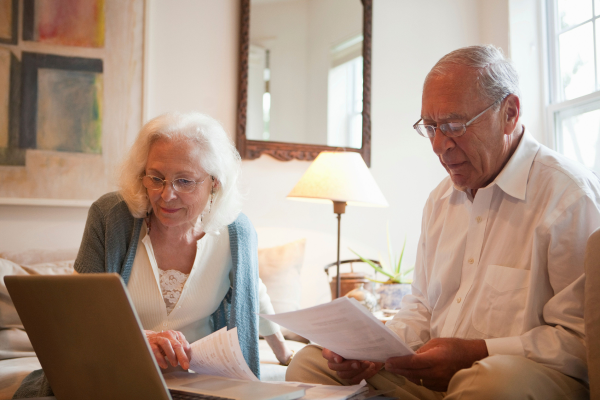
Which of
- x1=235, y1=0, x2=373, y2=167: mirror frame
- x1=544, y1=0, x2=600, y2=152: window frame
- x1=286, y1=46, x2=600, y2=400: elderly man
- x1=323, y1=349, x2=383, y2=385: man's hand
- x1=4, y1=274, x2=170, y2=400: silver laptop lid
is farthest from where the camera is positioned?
x1=544, y1=0, x2=600, y2=152: window frame

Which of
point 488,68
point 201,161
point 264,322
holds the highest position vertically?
point 488,68

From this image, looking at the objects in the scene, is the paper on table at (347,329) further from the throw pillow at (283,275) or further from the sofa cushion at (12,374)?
the throw pillow at (283,275)

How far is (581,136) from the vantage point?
2.78 meters

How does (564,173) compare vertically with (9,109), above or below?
below

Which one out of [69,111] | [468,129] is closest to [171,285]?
[468,129]

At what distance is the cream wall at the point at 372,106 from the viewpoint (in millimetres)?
2686

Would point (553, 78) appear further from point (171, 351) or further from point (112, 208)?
point (171, 351)

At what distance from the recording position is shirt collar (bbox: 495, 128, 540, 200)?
120 cm

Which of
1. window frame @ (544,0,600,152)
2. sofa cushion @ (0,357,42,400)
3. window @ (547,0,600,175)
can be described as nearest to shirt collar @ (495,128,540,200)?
sofa cushion @ (0,357,42,400)

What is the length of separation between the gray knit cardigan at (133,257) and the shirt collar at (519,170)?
2.53 ft

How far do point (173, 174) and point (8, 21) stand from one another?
1604 millimetres

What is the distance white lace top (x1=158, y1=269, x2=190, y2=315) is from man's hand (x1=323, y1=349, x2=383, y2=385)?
0.59 m

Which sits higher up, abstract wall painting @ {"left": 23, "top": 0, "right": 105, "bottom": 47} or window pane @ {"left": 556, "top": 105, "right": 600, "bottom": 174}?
abstract wall painting @ {"left": 23, "top": 0, "right": 105, "bottom": 47}

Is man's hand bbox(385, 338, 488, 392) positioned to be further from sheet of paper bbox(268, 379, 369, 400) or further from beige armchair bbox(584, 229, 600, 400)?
beige armchair bbox(584, 229, 600, 400)
